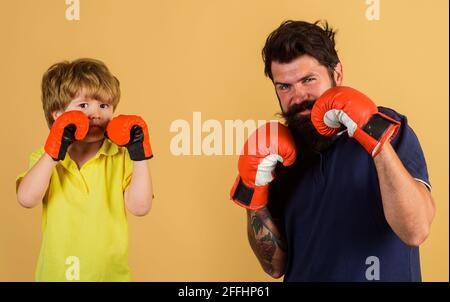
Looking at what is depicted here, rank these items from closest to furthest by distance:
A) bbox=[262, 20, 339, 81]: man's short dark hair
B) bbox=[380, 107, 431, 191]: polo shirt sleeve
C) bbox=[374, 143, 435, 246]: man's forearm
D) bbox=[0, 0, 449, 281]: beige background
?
bbox=[374, 143, 435, 246]: man's forearm → bbox=[380, 107, 431, 191]: polo shirt sleeve → bbox=[262, 20, 339, 81]: man's short dark hair → bbox=[0, 0, 449, 281]: beige background

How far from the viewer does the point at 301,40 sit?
1865mm

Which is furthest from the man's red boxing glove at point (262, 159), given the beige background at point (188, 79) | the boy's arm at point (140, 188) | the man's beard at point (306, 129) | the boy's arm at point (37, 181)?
the beige background at point (188, 79)

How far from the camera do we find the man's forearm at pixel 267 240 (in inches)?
74.4

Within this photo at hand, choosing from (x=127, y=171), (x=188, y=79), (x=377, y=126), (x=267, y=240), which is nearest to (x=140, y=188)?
(x=127, y=171)

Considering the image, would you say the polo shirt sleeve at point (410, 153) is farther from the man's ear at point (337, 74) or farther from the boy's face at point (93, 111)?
the boy's face at point (93, 111)

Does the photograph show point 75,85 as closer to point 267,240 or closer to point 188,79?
point 267,240

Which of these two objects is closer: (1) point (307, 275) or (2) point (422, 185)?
(2) point (422, 185)

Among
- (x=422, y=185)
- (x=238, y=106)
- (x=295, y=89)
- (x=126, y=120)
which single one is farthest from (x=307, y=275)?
(x=238, y=106)

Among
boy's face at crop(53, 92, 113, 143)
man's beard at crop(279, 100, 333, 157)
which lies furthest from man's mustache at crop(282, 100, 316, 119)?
boy's face at crop(53, 92, 113, 143)

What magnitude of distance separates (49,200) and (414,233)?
94 cm

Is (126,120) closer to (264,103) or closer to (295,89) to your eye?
(295,89)

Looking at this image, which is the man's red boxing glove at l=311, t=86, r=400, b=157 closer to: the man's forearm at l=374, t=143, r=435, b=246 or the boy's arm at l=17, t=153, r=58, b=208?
the man's forearm at l=374, t=143, r=435, b=246

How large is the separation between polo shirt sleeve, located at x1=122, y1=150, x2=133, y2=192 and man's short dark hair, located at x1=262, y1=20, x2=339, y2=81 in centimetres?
49

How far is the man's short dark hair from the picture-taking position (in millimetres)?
1854
